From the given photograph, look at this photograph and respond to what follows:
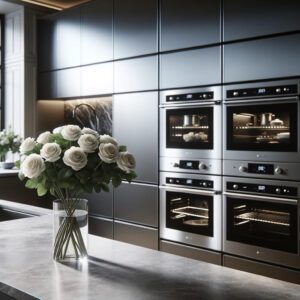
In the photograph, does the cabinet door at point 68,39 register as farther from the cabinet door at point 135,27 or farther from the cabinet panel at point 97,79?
the cabinet door at point 135,27

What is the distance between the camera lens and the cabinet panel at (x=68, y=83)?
445 centimetres

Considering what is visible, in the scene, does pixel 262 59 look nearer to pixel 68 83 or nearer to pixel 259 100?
pixel 259 100

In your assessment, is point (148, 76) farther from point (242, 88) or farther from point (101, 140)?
point (101, 140)

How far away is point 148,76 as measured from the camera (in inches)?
147

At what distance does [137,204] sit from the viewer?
3.85m

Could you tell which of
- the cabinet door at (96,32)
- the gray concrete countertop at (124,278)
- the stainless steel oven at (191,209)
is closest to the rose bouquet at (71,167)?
the gray concrete countertop at (124,278)

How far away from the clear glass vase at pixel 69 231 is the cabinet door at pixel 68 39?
10.4 feet

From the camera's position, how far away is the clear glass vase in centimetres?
147

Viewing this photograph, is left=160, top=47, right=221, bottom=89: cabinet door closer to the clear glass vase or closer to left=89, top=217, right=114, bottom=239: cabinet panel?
left=89, top=217, right=114, bottom=239: cabinet panel

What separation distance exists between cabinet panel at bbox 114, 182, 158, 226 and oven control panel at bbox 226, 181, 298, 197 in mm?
793

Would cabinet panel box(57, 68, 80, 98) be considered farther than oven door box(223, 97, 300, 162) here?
Yes

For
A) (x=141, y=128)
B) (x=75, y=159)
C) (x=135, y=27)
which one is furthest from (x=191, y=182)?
(x=75, y=159)

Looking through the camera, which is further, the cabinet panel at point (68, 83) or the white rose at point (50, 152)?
the cabinet panel at point (68, 83)

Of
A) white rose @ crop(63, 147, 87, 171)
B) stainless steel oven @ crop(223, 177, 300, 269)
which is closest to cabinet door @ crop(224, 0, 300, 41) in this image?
stainless steel oven @ crop(223, 177, 300, 269)
